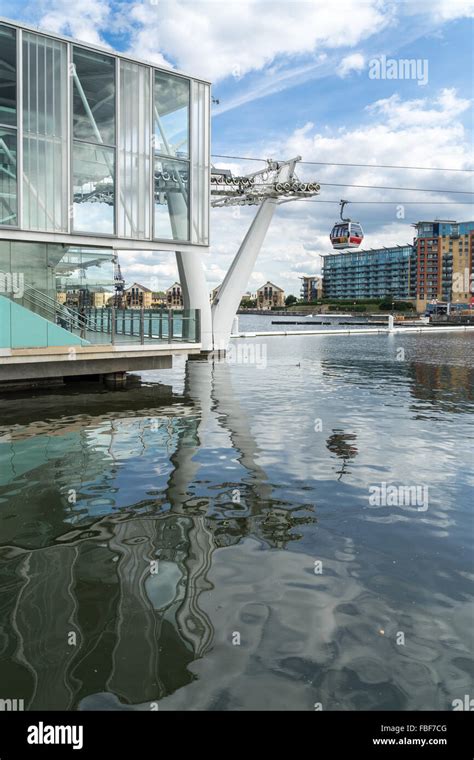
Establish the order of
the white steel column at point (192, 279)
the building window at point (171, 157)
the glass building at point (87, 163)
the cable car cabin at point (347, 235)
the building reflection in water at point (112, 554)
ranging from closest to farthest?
the building reflection in water at point (112, 554), the glass building at point (87, 163), the building window at point (171, 157), the white steel column at point (192, 279), the cable car cabin at point (347, 235)

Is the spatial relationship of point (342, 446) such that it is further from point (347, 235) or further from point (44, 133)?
point (347, 235)

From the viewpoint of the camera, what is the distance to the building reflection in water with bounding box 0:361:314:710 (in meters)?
5.57

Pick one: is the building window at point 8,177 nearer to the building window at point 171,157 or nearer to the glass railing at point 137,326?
the glass railing at point 137,326

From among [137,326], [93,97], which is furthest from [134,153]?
[137,326]

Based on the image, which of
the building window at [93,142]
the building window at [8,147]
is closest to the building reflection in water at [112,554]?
the building window at [8,147]

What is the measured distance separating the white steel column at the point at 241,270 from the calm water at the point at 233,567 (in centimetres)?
2260

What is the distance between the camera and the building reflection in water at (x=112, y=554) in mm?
5566

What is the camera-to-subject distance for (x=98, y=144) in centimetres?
2247

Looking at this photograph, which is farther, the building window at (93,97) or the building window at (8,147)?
the building window at (93,97)

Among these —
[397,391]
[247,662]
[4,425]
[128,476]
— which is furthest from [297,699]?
[397,391]

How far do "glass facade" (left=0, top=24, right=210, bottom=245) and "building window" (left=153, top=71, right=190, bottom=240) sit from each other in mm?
38

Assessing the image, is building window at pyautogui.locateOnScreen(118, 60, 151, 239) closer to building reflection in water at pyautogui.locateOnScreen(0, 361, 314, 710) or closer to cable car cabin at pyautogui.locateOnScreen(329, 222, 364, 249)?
building reflection in water at pyautogui.locateOnScreen(0, 361, 314, 710)

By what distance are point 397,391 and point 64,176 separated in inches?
549

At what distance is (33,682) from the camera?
212 inches
